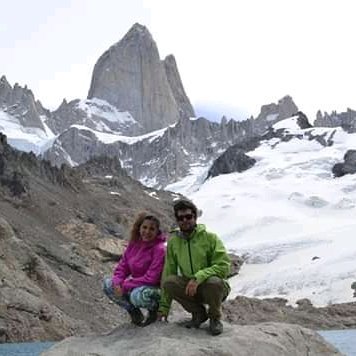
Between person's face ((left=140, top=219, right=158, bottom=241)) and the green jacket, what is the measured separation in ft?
1.55

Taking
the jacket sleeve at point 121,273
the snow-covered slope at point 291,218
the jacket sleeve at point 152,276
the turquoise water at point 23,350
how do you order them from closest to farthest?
the jacket sleeve at point 152,276, the jacket sleeve at point 121,273, the turquoise water at point 23,350, the snow-covered slope at point 291,218

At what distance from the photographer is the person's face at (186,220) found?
951 cm

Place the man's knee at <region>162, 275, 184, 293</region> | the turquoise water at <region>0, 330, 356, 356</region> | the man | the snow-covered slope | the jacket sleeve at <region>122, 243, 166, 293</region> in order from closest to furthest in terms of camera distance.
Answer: the man
the man's knee at <region>162, 275, 184, 293</region>
the jacket sleeve at <region>122, 243, 166, 293</region>
the turquoise water at <region>0, 330, 356, 356</region>
the snow-covered slope

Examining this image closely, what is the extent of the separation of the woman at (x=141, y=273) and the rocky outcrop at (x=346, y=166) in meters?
151

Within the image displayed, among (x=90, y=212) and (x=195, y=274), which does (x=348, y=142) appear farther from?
(x=195, y=274)

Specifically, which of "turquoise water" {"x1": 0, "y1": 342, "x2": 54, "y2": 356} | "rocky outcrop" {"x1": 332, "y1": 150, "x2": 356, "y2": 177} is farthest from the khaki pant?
"rocky outcrop" {"x1": 332, "y1": 150, "x2": 356, "y2": 177}

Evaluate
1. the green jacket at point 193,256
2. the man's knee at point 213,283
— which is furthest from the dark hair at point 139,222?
the man's knee at point 213,283

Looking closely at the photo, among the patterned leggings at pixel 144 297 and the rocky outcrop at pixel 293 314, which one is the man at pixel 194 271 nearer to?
the patterned leggings at pixel 144 297

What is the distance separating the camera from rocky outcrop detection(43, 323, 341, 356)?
859cm

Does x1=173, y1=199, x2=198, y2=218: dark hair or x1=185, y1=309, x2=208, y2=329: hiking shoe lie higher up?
x1=173, y1=199, x2=198, y2=218: dark hair

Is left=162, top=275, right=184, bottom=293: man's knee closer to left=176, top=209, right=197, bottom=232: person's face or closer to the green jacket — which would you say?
the green jacket

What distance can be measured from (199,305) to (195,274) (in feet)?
2.02

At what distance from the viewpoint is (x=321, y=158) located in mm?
170125

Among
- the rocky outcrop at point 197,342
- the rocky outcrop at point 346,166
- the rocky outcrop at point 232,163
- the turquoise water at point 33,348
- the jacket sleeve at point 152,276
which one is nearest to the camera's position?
the rocky outcrop at point 197,342
